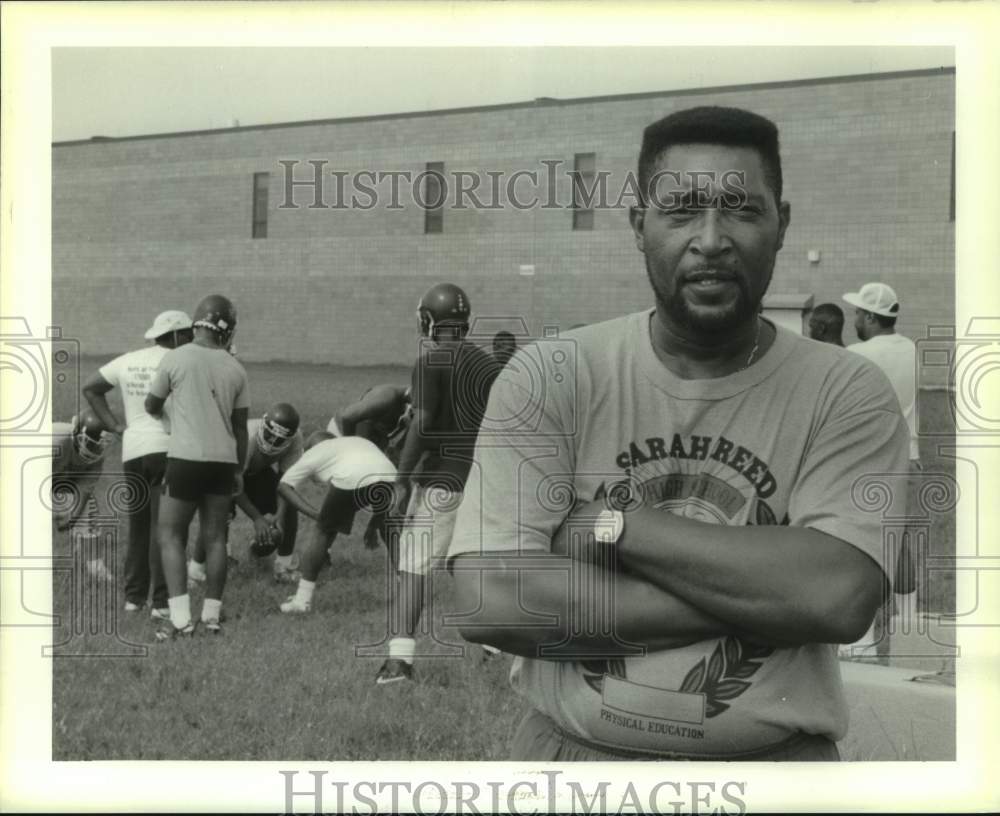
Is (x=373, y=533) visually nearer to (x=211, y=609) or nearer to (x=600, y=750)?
(x=211, y=609)

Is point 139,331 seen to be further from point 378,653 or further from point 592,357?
point 592,357

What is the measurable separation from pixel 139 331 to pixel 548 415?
5.25 metres

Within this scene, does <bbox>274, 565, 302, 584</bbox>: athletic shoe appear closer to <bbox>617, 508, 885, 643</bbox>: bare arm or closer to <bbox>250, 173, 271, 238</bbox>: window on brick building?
<bbox>250, 173, 271, 238</bbox>: window on brick building

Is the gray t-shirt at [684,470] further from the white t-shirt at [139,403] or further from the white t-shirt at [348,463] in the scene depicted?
the white t-shirt at [139,403]

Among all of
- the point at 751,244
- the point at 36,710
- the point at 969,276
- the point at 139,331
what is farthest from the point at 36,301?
the point at 139,331

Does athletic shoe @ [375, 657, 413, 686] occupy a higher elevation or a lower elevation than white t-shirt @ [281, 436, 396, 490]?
lower

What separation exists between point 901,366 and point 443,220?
1890 mm

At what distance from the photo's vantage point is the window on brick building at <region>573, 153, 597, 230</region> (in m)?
3.59

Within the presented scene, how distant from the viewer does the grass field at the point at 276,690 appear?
3.72 meters

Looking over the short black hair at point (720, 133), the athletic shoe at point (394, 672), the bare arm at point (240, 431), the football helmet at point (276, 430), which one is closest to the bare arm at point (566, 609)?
the short black hair at point (720, 133)

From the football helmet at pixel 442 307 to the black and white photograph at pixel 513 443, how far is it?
Result: 0.02 m

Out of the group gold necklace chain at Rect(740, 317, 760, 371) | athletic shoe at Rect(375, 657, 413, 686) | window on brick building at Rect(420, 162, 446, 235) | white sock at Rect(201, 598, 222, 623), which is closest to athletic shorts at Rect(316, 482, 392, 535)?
white sock at Rect(201, 598, 222, 623)

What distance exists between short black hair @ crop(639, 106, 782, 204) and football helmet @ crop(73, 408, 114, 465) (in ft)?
12.0

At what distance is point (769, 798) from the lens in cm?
232
